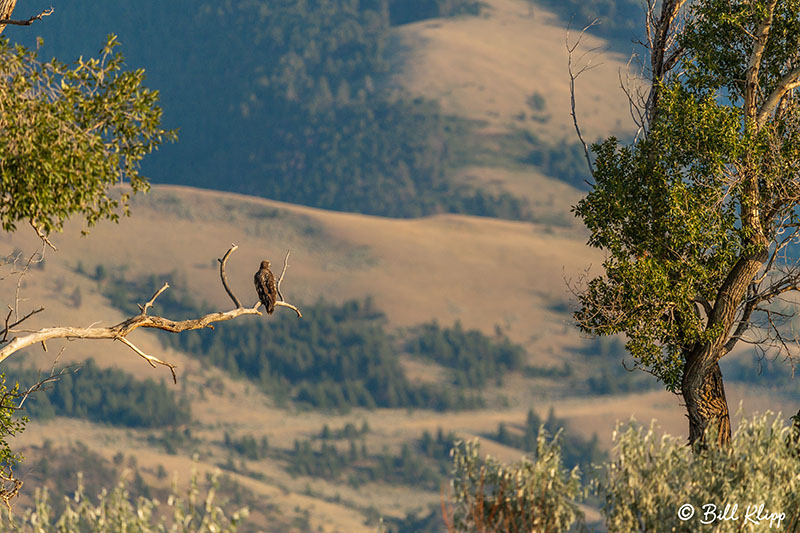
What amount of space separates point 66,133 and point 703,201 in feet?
33.8

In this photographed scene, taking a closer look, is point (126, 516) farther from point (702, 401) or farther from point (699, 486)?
point (702, 401)

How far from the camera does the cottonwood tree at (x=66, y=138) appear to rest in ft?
39.7

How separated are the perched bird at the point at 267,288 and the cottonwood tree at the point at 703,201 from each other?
5659 millimetres

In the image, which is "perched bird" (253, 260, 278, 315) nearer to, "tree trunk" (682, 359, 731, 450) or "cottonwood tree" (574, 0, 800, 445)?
"cottonwood tree" (574, 0, 800, 445)

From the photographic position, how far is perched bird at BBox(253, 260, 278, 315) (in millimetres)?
16438

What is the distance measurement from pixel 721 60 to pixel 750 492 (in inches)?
382

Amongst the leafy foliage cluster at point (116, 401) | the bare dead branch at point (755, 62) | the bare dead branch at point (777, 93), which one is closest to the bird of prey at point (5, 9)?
the bare dead branch at point (755, 62)

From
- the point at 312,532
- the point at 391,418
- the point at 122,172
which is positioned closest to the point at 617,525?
the point at 122,172

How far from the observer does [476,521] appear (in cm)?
1248

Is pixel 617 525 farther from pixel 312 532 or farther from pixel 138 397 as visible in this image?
pixel 138 397

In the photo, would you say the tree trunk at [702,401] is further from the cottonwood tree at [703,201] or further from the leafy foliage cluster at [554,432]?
the leafy foliage cluster at [554,432]

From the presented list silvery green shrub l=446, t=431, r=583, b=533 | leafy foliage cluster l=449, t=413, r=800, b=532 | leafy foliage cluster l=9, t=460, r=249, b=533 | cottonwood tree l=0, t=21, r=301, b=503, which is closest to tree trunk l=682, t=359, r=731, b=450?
leafy foliage cluster l=449, t=413, r=800, b=532

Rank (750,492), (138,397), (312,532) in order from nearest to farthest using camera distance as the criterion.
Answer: (750,492) < (312,532) < (138,397)

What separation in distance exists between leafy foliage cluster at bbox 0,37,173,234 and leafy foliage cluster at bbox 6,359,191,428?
17048 cm
